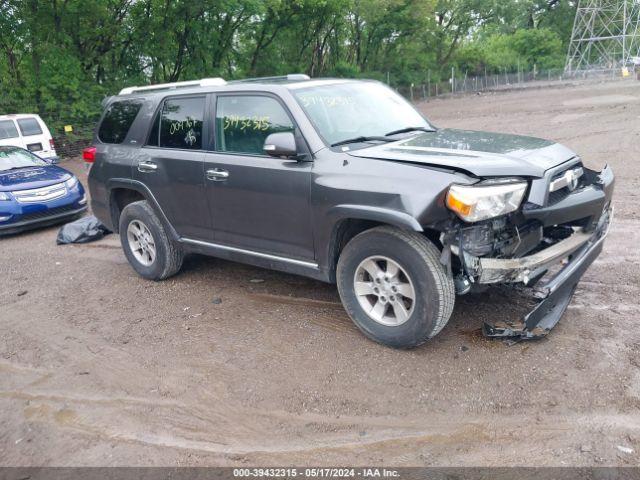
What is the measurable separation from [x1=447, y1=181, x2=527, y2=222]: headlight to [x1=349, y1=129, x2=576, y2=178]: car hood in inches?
3.8

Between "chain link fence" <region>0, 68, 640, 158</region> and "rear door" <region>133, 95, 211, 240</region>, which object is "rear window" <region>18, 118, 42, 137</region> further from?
"chain link fence" <region>0, 68, 640, 158</region>

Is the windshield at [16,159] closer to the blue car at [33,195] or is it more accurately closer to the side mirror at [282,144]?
the blue car at [33,195]

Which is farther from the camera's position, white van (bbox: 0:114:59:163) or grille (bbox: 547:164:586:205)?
white van (bbox: 0:114:59:163)

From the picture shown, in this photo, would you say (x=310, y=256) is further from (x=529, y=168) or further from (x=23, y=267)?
(x=23, y=267)

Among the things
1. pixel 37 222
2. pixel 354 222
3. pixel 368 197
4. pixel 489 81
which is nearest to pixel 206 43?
pixel 37 222

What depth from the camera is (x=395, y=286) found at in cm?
407

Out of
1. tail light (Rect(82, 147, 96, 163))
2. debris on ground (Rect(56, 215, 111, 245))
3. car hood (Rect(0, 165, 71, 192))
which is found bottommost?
debris on ground (Rect(56, 215, 111, 245))

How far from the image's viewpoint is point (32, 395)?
13.4 ft

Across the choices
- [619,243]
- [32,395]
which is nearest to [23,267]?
[32,395]

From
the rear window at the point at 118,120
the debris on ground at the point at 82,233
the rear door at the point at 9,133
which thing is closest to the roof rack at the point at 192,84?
the rear window at the point at 118,120

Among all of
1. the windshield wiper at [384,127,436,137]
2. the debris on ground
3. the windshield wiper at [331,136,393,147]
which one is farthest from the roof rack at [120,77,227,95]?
the debris on ground

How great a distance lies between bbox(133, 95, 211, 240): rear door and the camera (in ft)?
17.2

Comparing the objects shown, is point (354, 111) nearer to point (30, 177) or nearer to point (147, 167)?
point (147, 167)

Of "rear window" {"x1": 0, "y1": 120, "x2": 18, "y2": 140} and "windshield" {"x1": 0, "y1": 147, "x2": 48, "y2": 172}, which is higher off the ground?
"rear window" {"x1": 0, "y1": 120, "x2": 18, "y2": 140}
